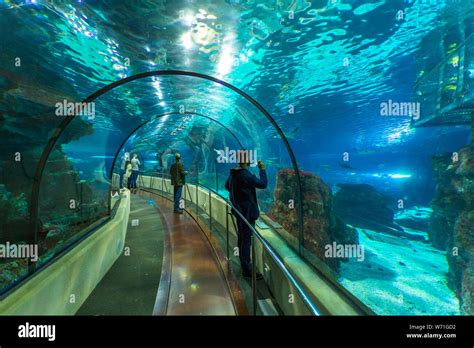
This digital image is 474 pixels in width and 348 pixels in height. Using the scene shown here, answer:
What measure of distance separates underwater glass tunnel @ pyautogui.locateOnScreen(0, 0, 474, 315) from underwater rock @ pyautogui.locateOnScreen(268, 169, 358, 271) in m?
0.07

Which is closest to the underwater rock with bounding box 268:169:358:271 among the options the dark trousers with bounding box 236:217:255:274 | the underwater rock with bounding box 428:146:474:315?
the underwater rock with bounding box 428:146:474:315

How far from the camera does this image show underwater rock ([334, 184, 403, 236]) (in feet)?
66.6

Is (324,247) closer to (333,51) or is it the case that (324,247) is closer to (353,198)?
(333,51)

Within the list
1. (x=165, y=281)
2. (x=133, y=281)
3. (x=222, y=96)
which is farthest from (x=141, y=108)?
(x=165, y=281)

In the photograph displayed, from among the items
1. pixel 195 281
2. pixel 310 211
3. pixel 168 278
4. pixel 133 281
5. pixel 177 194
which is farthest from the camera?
pixel 310 211

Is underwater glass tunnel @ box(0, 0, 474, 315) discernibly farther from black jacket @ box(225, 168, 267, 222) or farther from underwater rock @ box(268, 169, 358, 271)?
black jacket @ box(225, 168, 267, 222)

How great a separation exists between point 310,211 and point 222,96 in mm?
6601

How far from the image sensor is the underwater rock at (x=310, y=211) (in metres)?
8.71

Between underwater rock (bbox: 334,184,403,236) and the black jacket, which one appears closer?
the black jacket

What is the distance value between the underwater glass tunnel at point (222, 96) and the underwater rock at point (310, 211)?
0.07 meters

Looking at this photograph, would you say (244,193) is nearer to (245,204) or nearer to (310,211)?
(245,204)

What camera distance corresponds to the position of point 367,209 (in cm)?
2069

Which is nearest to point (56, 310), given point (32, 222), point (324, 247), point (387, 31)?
point (32, 222)

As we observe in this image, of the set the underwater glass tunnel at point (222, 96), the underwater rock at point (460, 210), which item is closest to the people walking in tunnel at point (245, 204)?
the underwater glass tunnel at point (222, 96)
